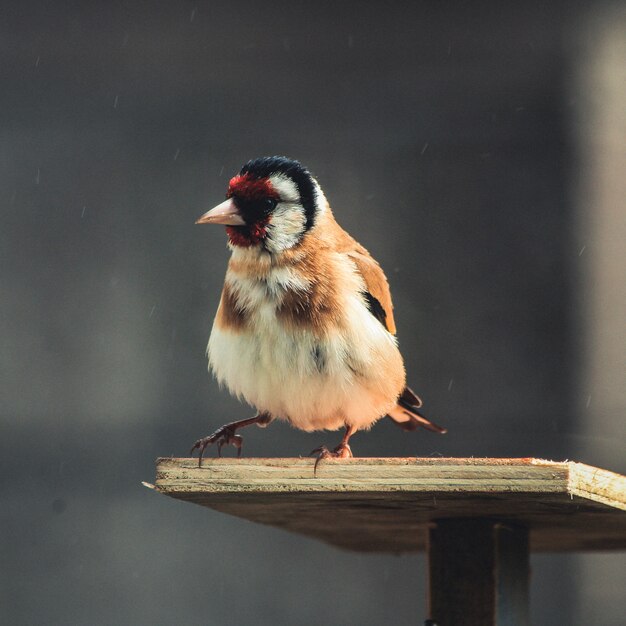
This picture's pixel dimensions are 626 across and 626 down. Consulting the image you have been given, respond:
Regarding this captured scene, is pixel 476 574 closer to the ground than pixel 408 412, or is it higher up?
closer to the ground

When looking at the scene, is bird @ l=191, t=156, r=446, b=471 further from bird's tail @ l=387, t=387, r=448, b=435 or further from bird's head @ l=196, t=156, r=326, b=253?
bird's tail @ l=387, t=387, r=448, b=435

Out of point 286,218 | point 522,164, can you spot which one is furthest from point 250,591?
point 286,218

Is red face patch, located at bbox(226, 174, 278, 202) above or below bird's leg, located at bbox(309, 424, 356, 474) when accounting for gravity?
above

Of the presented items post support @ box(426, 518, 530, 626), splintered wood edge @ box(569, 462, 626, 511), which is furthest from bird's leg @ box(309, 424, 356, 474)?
splintered wood edge @ box(569, 462, 626, 511)

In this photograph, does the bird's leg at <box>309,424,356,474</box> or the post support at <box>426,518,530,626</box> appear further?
the post support at <box>426,518,530,626</box>

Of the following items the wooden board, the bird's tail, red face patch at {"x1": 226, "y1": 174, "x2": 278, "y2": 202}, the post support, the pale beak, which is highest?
red face patch at {"x1": 226, "y1": 174, "x2": 278, "y2": 202}

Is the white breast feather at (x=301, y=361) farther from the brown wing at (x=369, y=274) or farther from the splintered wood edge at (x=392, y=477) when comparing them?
the splintered wood edge at (x=392, y=477)

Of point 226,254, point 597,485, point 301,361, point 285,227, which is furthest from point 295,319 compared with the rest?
point 226,254

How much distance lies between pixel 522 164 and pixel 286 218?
2187 mm

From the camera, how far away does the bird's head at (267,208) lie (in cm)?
246

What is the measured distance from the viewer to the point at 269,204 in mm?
2492

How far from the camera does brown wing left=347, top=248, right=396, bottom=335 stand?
2586 mm

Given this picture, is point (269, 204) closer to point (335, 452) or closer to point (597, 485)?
point (335, 452)

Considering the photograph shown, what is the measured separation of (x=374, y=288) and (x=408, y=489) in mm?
787
